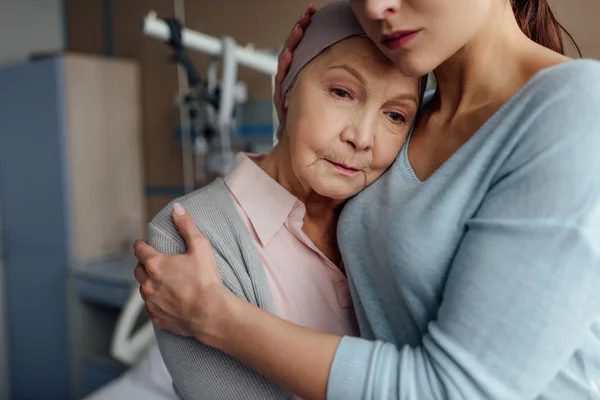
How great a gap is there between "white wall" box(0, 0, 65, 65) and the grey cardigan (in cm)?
330

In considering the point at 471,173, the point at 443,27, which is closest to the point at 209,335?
the point at 471,173

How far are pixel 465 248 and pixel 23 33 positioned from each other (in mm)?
3864

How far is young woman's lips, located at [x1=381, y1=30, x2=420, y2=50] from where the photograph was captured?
0.76 m

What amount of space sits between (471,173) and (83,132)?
290cm

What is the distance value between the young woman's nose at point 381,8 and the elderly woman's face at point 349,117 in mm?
134

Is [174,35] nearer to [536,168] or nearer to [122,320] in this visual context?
[122,320]

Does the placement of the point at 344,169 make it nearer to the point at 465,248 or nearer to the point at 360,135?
the point at 360,135

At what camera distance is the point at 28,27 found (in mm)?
3787

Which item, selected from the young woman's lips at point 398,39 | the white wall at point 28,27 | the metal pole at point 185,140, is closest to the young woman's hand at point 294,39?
the young woman's lips at point 398,39

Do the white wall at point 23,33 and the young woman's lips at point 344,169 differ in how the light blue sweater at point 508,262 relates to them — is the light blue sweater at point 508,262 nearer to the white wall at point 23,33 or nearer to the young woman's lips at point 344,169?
the young woman's lips at point 344,169

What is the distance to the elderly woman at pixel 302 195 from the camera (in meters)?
0.91

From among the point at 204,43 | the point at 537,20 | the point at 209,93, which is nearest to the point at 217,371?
the point at 537,20

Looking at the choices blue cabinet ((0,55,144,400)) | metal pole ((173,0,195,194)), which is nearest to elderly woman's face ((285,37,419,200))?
metal pole ((173,0,195,194))

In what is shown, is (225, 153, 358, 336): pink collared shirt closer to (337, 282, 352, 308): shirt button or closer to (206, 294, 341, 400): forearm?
(337, 282, 352, 308): shirt button
